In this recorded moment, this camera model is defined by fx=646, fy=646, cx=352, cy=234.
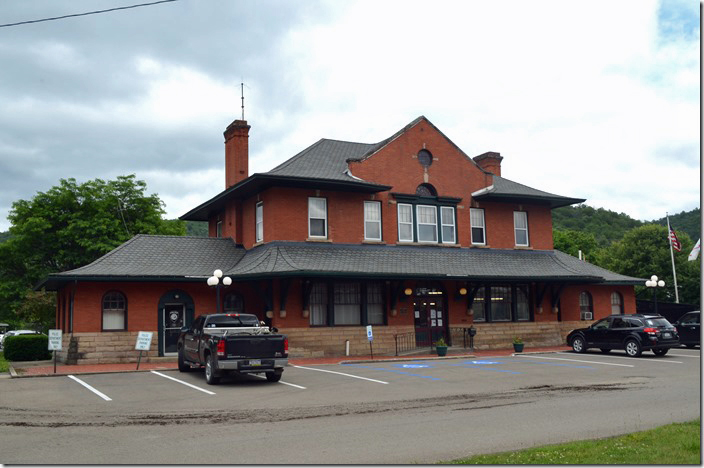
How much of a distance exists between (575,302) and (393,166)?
39.7 ft

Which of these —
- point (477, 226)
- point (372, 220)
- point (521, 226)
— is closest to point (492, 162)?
point (521, 226)

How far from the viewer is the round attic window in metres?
29.7

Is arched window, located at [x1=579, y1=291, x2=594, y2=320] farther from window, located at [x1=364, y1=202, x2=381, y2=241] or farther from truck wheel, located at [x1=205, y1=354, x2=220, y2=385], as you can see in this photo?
truck wheel, located at [x1=205, y1=354, x2=220, y2=385]

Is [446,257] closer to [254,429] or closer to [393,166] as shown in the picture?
[393,166]

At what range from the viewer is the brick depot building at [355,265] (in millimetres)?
24875

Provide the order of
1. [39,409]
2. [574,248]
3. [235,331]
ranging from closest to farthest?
[39,409] → [235,331] → [574,248]

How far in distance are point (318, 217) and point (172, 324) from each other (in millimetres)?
7338

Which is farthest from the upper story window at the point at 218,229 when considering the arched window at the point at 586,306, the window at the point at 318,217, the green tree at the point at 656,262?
the green tree at the point at 656,262

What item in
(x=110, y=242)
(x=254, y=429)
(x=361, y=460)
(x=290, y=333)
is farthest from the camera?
(x=110, y=242)

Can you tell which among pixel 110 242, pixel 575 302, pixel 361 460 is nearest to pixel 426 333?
pixel 575 302

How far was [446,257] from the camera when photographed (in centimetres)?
2909

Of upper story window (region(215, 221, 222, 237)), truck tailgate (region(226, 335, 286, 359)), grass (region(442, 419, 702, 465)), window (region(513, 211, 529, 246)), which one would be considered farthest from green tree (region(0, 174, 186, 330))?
grass (region(442, 419, 702, 465))

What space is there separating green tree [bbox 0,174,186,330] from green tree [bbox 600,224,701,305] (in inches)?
1763

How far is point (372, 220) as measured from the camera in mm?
28422
